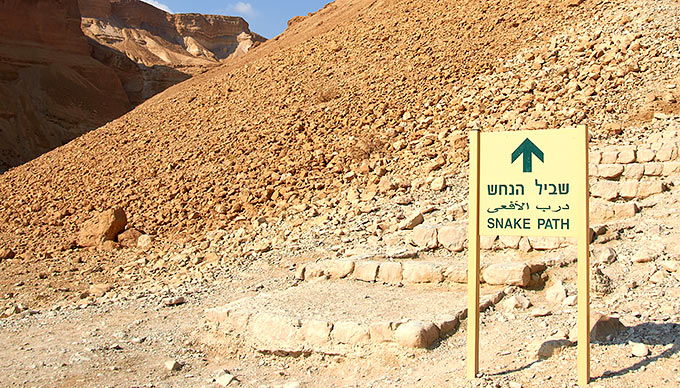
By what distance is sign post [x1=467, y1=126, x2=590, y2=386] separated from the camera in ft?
11.9

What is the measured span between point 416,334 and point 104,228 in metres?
7.40

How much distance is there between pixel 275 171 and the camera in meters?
10.4

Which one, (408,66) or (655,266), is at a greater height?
(408,66)

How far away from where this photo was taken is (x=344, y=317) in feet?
16.9

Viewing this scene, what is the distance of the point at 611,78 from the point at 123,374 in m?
8.46

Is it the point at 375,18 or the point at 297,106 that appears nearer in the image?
the point at 297,106

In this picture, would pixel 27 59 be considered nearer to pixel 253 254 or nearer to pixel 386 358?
pixel 253 254

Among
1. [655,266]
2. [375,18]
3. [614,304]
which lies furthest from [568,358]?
[375,18]

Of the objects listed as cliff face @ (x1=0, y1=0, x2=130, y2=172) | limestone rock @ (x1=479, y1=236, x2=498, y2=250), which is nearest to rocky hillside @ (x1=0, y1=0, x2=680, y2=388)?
limestone rock @ (x1=479, y1=236, x2=498, y2=250)

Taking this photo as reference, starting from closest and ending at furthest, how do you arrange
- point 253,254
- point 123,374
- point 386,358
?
1. point 386,358
2. point 123,374
3. point 253,254

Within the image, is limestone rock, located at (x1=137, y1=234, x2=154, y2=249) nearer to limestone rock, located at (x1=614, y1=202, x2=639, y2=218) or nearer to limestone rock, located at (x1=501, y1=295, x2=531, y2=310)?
limestone rock, located at (x1=501, y1=295, x2=531, y2=310)

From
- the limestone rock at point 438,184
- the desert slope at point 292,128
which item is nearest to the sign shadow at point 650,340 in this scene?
the limestone rock at point 438,184

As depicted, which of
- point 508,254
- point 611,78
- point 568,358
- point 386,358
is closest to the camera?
point 568,358

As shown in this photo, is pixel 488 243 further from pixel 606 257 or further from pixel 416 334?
pixel 416 334
